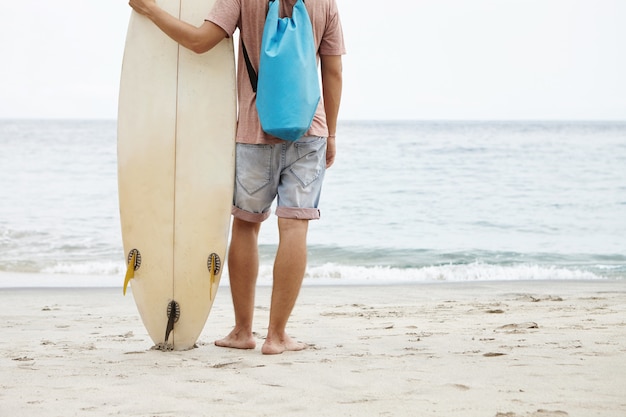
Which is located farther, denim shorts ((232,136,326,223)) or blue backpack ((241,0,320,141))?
denim shorts ((232,136,326,223))

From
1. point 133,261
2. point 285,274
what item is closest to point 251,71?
point 285,274

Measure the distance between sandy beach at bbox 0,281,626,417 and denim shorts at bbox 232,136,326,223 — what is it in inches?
22.0

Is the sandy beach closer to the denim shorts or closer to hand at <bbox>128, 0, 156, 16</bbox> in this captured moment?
the denim shorts

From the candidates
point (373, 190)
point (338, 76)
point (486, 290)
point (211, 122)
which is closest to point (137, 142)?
point (211, 122)

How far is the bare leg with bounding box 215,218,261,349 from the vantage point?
3365 mm

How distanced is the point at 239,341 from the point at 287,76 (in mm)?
1087

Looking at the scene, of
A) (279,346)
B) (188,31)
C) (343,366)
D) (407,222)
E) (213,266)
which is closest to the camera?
(343,366)

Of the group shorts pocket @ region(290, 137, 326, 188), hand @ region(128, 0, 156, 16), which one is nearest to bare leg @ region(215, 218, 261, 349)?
shorts pocket @ region(290, 137, 326, 188)

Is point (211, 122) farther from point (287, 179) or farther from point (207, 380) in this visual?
point (207, 380)

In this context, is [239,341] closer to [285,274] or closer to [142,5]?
[285,274]

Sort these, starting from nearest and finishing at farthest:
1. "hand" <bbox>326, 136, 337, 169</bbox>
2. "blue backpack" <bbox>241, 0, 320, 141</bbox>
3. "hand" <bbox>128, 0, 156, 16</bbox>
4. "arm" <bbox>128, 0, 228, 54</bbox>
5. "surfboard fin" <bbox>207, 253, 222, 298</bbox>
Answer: "blue backpack" <bbox>241, 0, 320, 141</bbox> < "arm" <bbox>128, 0, 228, 54</bbox> < "hand" <bbox>128, 0, 156, 16</bbox> < "surfboard fin" <bbox>207, 253, 222, 298</bbox> < "hand" <bbox>326, 136, 337, 169</bbox>

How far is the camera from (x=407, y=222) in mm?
11602

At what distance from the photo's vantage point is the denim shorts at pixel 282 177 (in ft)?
10.6

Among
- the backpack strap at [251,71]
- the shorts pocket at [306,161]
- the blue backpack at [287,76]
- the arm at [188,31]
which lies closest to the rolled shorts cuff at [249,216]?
the shorts pocket at [306,161]
